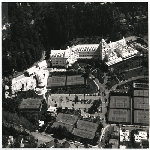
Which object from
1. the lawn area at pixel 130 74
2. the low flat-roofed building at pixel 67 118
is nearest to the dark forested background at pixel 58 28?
the lawn area at pixel 130 74

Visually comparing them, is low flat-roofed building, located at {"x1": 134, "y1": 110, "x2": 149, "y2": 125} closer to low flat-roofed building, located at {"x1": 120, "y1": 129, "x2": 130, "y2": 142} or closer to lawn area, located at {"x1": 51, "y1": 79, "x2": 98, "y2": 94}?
low flat-roofed building, located at {"x1": 120, "y1": 129, "x2": 130, "y2": 142}

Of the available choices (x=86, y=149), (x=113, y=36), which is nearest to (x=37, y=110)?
(x=86, y=149)

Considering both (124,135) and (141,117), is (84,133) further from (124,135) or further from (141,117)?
(141,117)

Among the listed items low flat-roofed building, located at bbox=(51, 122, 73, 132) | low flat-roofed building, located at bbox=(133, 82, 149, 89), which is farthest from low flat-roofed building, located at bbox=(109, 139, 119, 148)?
low flat-roofed building, located at bbox=(133, 82, 149, 89)

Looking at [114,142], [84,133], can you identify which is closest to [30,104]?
[84,133]

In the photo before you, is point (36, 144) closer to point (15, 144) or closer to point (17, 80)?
point (15, 144)
